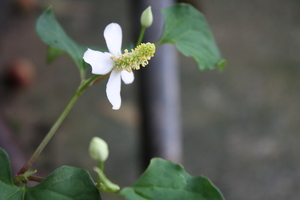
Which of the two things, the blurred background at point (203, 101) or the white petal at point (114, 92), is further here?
the blurred background at point (203, 101)

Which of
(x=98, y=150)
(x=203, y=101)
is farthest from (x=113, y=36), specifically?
(x=203, y=101)

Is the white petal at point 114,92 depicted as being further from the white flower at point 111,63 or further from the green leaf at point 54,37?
the green leaf at point 54,37

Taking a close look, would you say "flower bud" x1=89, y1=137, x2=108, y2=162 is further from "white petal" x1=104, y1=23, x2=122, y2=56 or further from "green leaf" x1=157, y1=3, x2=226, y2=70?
"green leaf" x1=157, y1=3, x2=226, y2=70

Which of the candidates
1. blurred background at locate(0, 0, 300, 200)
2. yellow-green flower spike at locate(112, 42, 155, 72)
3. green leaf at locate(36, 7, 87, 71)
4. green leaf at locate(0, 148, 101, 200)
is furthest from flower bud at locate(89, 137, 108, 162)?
blurred background at locate(0, 0, 300, 200)

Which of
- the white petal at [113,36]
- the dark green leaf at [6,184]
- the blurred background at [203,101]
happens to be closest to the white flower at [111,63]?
the white petal at [113,36]

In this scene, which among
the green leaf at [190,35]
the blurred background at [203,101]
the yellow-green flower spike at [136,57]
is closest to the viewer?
the yellow-green flower spike at [136,57]

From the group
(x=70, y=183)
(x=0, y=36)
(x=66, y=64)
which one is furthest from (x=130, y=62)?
(x=0, y=36)

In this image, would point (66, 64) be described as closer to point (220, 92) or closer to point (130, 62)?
point (220, 92)

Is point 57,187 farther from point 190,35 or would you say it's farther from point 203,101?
point 203,101
